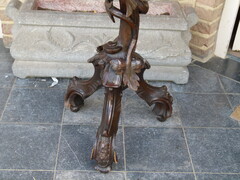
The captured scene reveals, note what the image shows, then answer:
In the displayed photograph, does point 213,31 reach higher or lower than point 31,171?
higher

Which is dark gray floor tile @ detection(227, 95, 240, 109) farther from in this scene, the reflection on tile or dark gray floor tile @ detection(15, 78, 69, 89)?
dark gray floor tile @ detection(15, 78, 69, 89)

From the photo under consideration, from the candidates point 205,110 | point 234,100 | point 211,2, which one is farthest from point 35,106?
point 211,2

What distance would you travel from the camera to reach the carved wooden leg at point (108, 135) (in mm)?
1539

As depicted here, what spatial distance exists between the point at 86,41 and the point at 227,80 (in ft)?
3.05

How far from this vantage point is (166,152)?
169 cm

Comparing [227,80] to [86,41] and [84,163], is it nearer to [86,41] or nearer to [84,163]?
[86,41]

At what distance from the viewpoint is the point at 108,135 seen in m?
1.55

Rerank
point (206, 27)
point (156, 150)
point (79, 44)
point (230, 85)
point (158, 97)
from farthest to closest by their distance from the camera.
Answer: point (206, 27), point (230, 85), point (79, 44), point (158, 97), point (156, 150)

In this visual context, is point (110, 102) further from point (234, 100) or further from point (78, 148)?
point (234, 100)

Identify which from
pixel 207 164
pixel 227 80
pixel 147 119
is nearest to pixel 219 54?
pixel 227 80

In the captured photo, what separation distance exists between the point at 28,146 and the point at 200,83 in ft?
3.66

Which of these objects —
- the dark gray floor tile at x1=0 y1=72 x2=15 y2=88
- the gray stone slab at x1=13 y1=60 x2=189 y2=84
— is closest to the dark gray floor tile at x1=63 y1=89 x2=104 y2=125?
the gray stone slab at x1=13 y1=60 x2=189 y2=84

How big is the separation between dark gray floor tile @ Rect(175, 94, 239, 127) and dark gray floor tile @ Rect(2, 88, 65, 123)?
69 centimetres

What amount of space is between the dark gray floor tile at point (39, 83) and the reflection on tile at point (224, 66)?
93 centimetres
